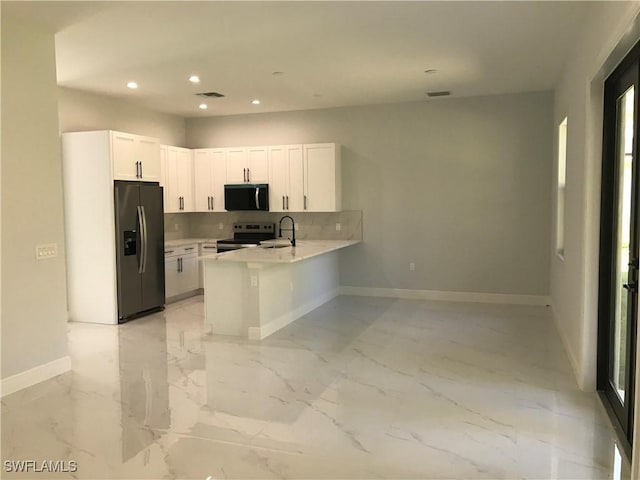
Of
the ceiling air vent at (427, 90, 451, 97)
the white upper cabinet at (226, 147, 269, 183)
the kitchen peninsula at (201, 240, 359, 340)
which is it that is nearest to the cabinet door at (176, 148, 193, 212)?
the white upper cabinet at (226, 147, 269, 183)

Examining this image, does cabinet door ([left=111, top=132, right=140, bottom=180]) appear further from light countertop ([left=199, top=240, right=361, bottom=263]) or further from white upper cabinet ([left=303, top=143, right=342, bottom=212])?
white upper cabinet ([left=303, top=143, right=342, bottom=212])

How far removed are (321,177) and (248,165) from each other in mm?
1242

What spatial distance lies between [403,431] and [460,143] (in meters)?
5.10

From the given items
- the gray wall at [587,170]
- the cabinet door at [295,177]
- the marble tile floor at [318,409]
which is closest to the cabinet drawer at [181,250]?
the cabinet door at [295,177]

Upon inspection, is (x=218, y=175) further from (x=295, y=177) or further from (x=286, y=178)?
(x=295, y=177)

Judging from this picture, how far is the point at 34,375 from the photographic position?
4180mm

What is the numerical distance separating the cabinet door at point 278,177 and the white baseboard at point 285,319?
1.56 metres

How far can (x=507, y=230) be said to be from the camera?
23.6ft

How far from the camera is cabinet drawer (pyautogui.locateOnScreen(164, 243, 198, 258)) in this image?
23.6ft

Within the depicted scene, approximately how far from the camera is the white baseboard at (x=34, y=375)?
3.95 m

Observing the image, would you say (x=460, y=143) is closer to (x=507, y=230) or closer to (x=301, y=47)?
(x=507, y=230)

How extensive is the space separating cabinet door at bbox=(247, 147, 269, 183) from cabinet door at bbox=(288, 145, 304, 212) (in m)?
0.39

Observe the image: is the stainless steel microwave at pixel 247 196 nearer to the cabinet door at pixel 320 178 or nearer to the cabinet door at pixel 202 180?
the cabinet door at pixel 202 180

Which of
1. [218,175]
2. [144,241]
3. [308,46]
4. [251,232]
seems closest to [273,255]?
[144,241]
